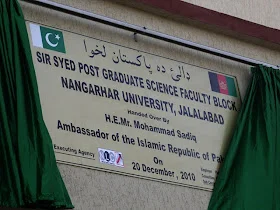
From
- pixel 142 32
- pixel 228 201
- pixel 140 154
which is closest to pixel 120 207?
pixel 140 154

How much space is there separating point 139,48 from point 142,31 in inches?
6.7

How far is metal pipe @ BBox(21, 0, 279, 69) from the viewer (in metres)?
9.30

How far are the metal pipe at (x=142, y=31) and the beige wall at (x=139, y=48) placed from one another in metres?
0.06

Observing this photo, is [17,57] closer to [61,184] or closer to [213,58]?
[61,184]

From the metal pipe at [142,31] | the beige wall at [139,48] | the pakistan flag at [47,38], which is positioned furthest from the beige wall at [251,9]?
the pakistan flag at [47,38]

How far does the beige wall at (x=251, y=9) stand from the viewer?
10.8 m

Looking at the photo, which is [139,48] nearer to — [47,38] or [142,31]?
[142,31]

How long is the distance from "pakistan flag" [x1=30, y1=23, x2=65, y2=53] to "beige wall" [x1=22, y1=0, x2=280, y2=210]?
0.08 meters

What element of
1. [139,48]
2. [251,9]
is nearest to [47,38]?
[139,48]

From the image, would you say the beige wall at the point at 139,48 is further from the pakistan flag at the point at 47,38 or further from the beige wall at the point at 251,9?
the beige wall at the point at 251,9

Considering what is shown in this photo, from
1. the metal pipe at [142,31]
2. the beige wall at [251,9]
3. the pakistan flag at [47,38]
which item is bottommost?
the pakistan flag at [47,38]

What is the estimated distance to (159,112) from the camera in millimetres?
9695

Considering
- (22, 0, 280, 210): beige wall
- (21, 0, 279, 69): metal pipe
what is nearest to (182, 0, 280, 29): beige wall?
(22, 0, 280, 210): beige wall

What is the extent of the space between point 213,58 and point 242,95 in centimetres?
49
